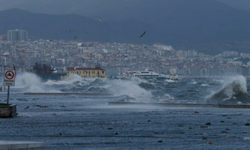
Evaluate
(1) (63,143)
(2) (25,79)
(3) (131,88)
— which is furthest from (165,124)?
(2) (25,79)

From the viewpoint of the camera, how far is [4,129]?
118 feet

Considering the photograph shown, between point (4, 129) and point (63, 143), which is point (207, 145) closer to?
point (63, 143)

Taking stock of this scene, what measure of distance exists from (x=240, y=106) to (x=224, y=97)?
649 inches

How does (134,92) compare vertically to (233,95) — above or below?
above

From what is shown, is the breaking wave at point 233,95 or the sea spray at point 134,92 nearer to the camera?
the breaking wave at point 233,95

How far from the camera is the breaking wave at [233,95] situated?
69.9 metres

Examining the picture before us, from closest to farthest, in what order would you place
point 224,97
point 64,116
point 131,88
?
point 64,116
point 224,97
point 131,88

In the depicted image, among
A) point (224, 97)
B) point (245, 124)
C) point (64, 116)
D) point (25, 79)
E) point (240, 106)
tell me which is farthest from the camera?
point (25, 79)

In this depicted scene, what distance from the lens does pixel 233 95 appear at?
7294 cm

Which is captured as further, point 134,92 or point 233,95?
point 134,92

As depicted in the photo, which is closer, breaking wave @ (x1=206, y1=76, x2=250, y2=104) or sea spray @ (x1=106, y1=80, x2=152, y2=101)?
breaking wave @ (x1=206, y1=76, x2=250, y2=104)

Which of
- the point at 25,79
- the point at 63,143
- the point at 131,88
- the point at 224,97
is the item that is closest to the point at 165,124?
the point at 63,143

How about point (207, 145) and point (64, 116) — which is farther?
point (64, 116)

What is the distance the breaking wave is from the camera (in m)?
69.9
